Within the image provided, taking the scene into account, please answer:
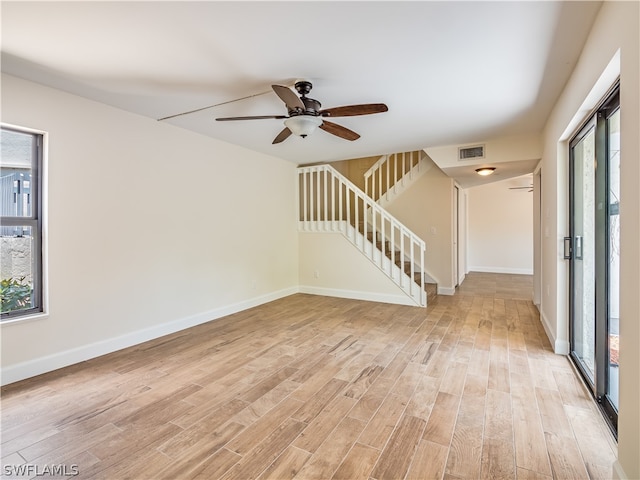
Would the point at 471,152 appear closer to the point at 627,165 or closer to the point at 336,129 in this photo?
the point at 336,129

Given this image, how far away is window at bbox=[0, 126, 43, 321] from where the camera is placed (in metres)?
2.61

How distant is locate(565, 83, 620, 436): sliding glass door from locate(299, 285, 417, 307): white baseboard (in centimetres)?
254

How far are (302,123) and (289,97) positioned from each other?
0.38 metres

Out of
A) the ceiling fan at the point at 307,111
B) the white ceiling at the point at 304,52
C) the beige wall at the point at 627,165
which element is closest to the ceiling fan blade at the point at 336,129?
the ceiling fan at the point at 307,111

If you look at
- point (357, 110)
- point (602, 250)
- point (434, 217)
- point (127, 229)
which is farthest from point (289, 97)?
point (434, 217)

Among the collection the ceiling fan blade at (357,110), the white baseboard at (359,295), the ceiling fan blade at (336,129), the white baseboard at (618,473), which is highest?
the ceiling fan blade at (336,129)

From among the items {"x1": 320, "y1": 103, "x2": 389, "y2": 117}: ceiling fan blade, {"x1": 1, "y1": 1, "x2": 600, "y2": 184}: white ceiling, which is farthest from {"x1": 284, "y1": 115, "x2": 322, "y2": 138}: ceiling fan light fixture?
{"x1": 1, "y1": 1, "x2": 600, "y2": 184}: white ceiling

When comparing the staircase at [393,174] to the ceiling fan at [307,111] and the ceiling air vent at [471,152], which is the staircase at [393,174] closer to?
the ceiling air vent at [471,152]

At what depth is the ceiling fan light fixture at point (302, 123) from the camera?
108 inches

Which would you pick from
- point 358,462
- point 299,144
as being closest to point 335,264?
point 299,144

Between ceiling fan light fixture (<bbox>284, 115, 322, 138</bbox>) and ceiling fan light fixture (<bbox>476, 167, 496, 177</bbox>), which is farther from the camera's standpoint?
ceiling fan light fixture (<bbox>476, 167, 496, 177</bbox>)

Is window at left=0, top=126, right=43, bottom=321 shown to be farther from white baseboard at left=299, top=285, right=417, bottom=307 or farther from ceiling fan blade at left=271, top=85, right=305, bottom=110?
white baseboard at left=299, top=285, right=417, bottom=307

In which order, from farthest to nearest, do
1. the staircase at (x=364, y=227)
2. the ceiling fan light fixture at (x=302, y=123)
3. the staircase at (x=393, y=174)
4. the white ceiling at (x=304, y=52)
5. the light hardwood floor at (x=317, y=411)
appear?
the staircase at (x=393, y=174) < the staircase at (x=364, y=227) < the ceiling fan light fixture at (x=302, y=123) < the white ceiling at (x=304, y=52) < the light hardwood floor at (x=317, y=411)

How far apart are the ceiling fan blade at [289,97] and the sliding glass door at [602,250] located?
2035 mm
